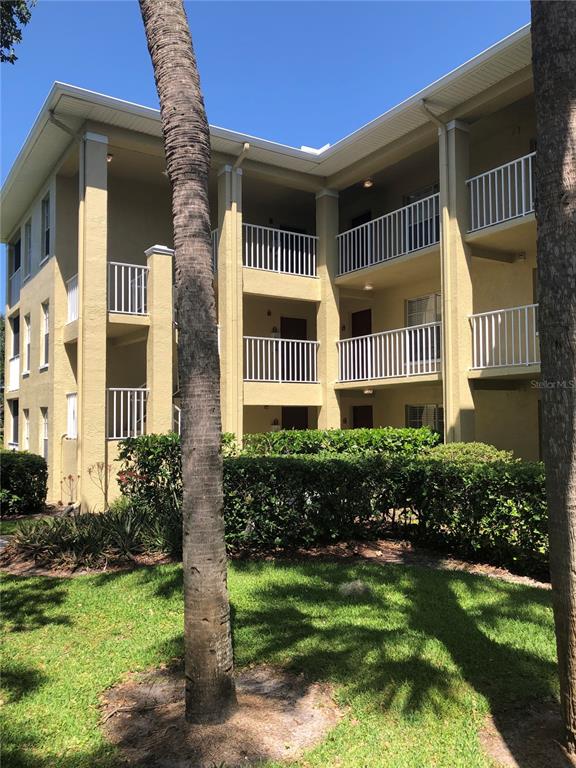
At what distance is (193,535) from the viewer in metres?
3.61

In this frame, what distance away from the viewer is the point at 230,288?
1471cm

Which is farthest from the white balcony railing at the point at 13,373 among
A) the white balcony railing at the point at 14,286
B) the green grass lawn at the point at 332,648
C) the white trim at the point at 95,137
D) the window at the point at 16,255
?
the green grass lawn at the point at 332,648

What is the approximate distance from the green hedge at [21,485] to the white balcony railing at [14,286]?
856 cm

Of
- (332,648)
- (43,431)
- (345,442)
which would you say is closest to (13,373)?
(43,431)

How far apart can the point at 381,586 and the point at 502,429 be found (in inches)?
332

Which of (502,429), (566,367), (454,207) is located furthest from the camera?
(502,429)

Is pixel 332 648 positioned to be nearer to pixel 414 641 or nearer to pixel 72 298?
pixel 414 641

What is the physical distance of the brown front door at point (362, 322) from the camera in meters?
18.5

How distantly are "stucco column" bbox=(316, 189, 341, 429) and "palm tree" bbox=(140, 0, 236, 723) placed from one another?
12351mm

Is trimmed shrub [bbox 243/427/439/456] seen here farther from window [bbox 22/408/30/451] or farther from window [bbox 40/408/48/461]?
window [bbox 22/408/30/451]

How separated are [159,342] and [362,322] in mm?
7614

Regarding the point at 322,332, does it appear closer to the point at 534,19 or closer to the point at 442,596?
the point at 442,596

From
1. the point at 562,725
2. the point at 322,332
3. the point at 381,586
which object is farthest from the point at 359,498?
the point at 322,332

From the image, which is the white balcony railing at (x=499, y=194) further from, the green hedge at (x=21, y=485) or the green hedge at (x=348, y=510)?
the green hedge at (x=21, y=485)
